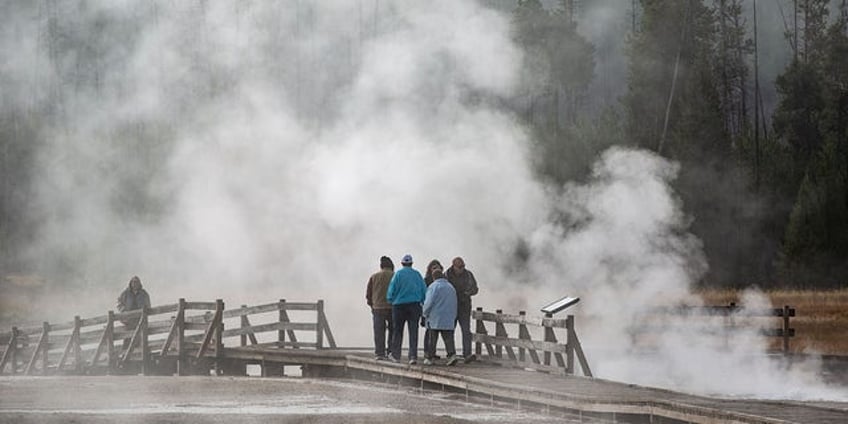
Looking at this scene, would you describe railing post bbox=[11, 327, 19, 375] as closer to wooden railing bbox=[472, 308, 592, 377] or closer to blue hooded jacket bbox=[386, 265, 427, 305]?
blue hooded jacket bbox=[386, 265, 427, 305]

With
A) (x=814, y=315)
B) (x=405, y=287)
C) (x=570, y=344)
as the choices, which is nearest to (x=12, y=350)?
(x=405, y=287)

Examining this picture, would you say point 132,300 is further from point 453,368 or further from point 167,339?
point 453,368

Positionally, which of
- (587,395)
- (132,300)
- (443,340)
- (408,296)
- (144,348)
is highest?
(132,300)

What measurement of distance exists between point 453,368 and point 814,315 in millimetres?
24639

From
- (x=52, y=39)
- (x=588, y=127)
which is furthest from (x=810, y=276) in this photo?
(x=52, y=39)

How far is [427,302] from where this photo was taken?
25234 mm

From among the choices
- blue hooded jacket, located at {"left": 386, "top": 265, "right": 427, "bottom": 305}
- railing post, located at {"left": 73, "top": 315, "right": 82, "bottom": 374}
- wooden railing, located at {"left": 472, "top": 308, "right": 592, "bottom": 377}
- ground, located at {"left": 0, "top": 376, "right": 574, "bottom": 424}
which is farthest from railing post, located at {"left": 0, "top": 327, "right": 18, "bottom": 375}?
wooden railing, located at {"left": 472, "top": 308, "right": 592, "bottom": 377}

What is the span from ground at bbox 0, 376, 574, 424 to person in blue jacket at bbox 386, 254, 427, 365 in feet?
3.80

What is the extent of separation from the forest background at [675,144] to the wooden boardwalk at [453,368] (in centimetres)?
1008

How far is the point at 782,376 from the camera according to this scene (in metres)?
28.9

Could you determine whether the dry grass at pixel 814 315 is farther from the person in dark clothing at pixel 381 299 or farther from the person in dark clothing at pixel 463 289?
the person in dark clothing at pixel 381 299

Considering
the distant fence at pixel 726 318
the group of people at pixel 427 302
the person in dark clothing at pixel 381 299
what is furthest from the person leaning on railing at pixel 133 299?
the distant fence at pixel 726 318

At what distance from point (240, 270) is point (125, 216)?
24.9ft

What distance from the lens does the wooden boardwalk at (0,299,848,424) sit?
18.2m
